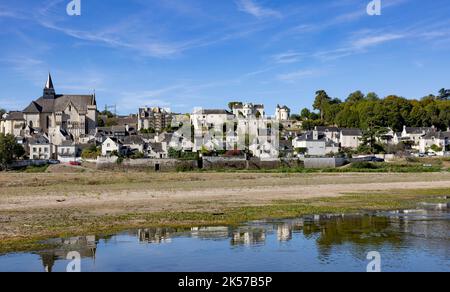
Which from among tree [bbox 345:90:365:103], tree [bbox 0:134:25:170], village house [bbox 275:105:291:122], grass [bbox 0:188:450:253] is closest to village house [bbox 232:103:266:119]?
village house [bbox 275:105:291:122]

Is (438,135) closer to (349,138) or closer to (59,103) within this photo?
(349,138)

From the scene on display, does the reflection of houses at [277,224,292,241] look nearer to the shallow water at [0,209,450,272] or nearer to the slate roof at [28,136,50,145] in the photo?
the shallow water at [0,209,450,272]

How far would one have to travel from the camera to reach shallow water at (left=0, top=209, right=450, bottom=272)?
15695mm

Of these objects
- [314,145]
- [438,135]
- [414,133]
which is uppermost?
[414,133]

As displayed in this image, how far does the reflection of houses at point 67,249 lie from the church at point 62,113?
103887mm

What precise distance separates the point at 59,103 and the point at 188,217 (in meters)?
108

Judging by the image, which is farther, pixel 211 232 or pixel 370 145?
pixel 370 145

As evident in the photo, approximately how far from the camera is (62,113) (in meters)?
122

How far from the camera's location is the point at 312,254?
1730cm

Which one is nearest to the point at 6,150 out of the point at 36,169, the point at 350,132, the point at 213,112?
the point at 36,169

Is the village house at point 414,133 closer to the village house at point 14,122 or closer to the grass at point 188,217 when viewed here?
the village house at point 14,122
